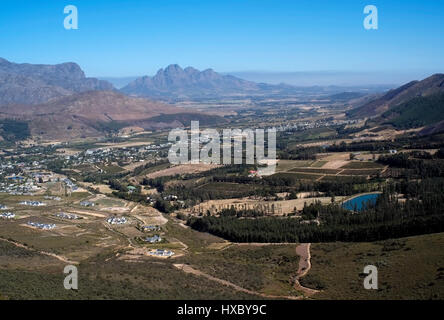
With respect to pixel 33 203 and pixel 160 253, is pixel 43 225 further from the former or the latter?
pixel 160 253

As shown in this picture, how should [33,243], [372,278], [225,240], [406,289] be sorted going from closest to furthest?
[406,289] → [372,278] → [33,243] → [225,240]

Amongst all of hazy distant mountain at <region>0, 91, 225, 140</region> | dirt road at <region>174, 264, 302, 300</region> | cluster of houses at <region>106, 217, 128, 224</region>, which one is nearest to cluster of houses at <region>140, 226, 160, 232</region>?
cluster of houses at <region>106, 217, 128, 224</region>

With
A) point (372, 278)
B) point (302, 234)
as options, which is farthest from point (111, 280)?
point (302, 234)

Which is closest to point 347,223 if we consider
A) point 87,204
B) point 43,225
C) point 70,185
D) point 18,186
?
point 43,225

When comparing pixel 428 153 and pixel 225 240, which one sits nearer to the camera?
pixel 225 240

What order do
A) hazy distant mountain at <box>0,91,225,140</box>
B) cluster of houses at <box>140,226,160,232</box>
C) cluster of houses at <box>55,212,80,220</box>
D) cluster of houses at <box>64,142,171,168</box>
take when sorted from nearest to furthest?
1. cluster of houses at <box>140,226,160,232</box>
2. cluster of houses at <box>55,212,80,220</box>
3. cluster of houses at <box>64,142,171,168</box>
4. hazy distant mountain at <box>0,91,225,140</box>

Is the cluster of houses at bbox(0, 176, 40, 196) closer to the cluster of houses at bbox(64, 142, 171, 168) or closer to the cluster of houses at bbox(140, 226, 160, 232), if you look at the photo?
the cluster of houses at bbox(64, 142, 171, 168)

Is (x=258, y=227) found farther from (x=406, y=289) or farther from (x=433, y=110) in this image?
(x=433, y=110)
